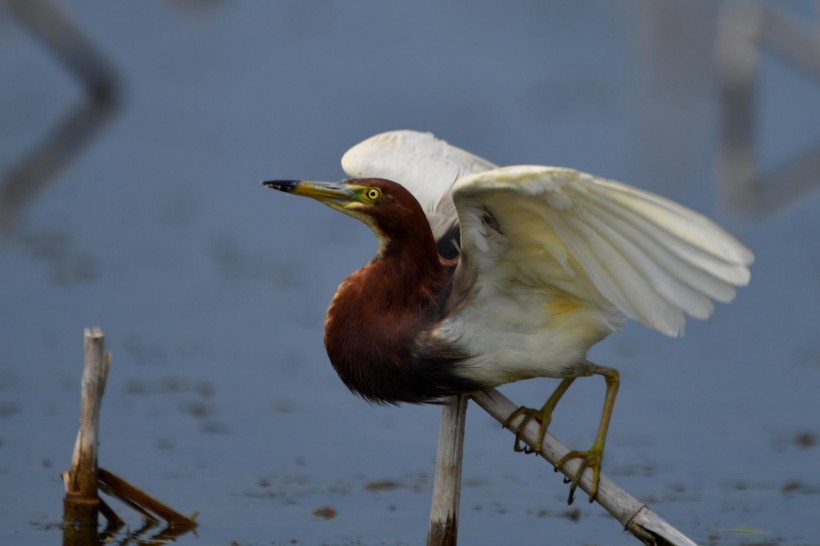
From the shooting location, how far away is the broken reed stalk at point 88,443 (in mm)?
5730

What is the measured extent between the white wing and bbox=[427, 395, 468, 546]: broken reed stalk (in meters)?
0.75

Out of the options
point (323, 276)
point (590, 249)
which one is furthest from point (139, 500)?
point (323, 276)

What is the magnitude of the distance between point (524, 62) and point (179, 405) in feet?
32.0

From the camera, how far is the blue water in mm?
6836

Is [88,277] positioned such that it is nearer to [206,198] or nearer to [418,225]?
[206,198]

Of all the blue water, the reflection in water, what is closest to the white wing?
the blue water

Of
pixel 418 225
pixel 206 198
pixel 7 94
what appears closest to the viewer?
pixel 418 225

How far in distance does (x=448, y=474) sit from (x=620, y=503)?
2.13 ft

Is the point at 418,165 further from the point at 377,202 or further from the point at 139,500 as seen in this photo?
the point at 139,500

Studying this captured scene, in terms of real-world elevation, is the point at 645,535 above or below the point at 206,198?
below

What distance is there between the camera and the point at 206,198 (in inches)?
481

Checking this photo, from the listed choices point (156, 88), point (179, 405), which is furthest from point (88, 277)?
point (156, 88)

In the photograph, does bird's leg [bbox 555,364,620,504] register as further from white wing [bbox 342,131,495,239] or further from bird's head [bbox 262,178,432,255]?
white wing [bbox 342,131,495,239]

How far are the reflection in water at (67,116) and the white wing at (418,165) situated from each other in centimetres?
668
